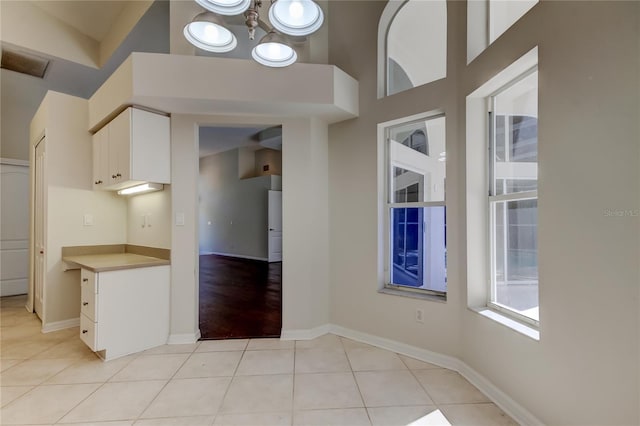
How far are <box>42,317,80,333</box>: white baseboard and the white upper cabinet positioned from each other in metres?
1.66

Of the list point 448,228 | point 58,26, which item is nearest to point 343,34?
point 448,228

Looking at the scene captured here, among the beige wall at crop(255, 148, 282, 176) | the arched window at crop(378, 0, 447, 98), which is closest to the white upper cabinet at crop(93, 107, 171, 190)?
the arched window at crop(378, 0, 447, 98)

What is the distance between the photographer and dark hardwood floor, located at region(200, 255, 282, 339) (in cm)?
326

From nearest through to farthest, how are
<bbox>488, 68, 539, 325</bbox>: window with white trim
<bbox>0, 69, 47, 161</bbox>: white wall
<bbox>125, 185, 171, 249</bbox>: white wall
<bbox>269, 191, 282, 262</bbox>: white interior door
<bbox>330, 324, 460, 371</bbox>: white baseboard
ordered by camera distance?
<bbox>488, 68, 539, 325</bbox>: window with white trim, <bbox>330, 324, 460, 371</bbox>: white baseboard, <bbox>125, 185, 171, 249</bbox>: white wall, <bbox>0, 69, 47, 161</bbox>: white wall, <bbox>269, 191, 282, 262</bbox>: white interior door

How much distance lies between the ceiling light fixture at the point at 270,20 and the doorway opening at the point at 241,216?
3.25 m

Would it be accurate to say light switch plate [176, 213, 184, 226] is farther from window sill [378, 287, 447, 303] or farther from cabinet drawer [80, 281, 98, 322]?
window sill [378, 287, 447, 303]

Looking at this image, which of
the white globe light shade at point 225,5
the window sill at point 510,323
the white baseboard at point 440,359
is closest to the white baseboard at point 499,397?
the white baseboard at point 440,359

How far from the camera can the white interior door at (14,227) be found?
4652mm

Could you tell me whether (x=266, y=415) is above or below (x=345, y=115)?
below

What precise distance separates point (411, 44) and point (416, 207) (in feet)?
5.28

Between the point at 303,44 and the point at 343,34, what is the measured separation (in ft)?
1.45

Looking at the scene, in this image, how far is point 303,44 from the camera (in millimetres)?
3180

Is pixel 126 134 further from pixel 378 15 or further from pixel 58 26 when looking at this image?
pixel 58 26

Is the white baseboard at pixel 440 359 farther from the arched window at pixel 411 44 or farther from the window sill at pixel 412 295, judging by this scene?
the arched window at pixel 411 44
